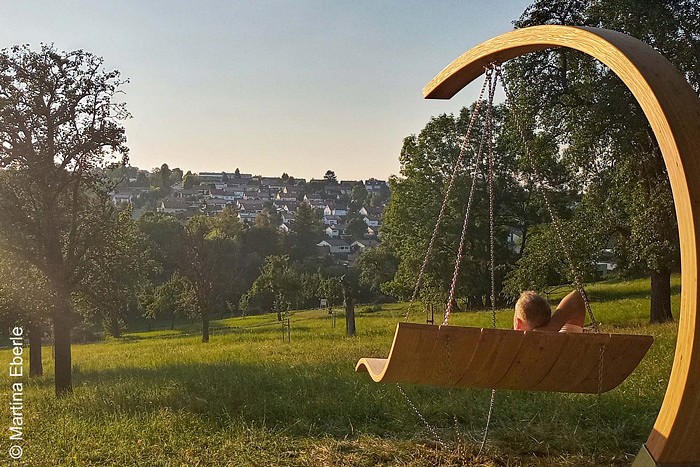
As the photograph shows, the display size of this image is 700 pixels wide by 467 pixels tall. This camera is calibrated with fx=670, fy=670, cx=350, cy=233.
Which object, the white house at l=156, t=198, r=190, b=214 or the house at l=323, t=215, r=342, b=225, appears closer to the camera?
the white house at l=156, t=198, r=190, b=214

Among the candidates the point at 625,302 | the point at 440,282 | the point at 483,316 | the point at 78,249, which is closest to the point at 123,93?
the point at 78,249

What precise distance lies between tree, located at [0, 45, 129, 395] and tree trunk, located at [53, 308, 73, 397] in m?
0.01

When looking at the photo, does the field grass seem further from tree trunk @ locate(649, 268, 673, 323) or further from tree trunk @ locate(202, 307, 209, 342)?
tree trunk @ locate(202, 307, 209, 342)

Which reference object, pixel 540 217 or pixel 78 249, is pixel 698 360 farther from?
pixel 540 217

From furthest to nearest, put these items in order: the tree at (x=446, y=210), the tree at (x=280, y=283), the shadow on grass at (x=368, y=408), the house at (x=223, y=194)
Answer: the house at (x=223, y=194) < the tree at (x=280, y=283) < the tree at (x=446, y=210) < the shadow on grass at (x=368, y=408)

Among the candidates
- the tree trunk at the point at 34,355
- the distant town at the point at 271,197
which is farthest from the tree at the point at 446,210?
the distant town at the point at 271,197

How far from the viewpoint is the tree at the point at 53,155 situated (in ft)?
29.5

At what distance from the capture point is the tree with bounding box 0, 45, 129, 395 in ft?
29.5

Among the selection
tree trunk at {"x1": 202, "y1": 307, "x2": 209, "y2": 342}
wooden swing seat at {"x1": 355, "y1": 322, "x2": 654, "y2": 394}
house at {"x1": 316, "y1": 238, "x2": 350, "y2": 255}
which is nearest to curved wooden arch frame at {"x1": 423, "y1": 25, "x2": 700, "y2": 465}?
wooden swing seat at {"x1": 355, "y1": 322, "x2": 654, "y2": 394}

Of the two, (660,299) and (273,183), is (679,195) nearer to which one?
(660,299)

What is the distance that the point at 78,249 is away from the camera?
9.61 meters

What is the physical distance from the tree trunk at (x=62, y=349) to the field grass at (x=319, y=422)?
36 cm

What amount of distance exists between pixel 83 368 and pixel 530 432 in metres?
10.2

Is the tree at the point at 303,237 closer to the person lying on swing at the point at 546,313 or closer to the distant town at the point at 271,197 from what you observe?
the distant town at the point at 271,197
